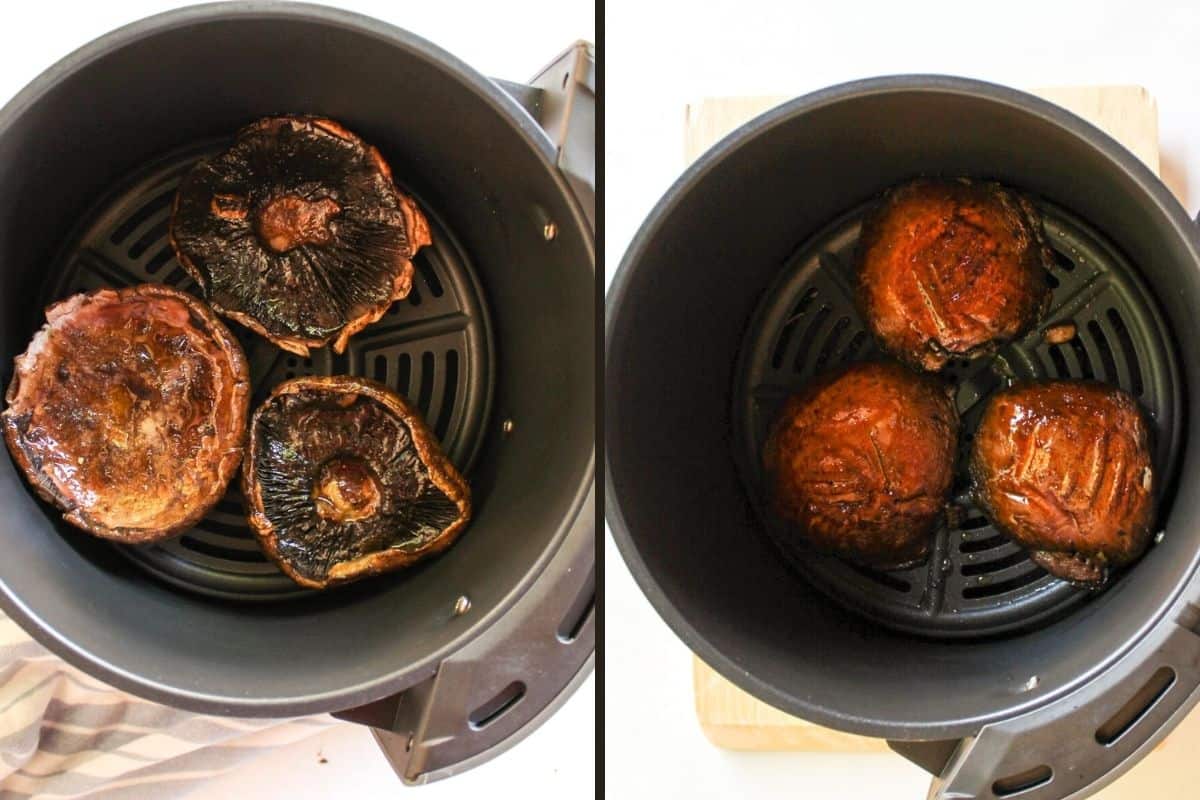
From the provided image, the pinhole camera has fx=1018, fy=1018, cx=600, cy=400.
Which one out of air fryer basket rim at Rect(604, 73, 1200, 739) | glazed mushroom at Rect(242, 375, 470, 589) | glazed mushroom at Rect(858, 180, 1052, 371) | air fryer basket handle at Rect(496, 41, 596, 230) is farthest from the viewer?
glazed mushroom at Rect(242, 375, 470, 589)

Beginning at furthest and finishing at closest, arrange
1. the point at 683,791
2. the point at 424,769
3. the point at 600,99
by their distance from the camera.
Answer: the point at 683,791
the point at 424,769
the point at 600,99

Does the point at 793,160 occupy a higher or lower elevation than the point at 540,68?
lower

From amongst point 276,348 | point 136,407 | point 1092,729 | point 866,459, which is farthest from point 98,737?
point 1092,729

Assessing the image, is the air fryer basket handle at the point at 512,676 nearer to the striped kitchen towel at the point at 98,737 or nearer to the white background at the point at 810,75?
the white background at the point at 810,75

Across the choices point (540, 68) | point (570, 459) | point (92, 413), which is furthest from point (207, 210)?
point (570, 459)

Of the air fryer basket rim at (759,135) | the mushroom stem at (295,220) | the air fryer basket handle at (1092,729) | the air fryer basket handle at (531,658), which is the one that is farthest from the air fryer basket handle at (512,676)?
the mushroom stem at (295,220)

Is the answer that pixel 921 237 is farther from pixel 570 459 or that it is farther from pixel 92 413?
pixel 92 413

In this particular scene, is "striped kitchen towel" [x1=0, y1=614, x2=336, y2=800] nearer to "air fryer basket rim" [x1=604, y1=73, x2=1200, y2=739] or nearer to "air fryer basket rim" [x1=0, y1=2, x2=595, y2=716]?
"air fryer basket rim" [x1=0, y1=2, x2=595, y2=716]

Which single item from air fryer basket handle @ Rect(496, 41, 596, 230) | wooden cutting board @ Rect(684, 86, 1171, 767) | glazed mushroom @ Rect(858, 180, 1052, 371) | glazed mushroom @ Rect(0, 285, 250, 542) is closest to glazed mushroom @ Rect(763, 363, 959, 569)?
glazed mushroom @ Rect(858, 180, 1052, 371)
